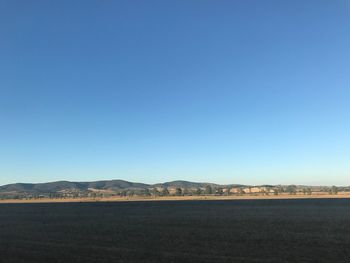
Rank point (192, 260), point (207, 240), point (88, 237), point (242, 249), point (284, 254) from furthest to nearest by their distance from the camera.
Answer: point (88, 237), point (207, 240), point (242, 249), point (284, 254), point (192, 260)

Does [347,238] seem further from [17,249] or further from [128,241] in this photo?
[17,249]

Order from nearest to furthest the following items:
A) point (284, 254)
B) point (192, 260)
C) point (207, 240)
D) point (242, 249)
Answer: point (192, 260) < point (284, 254) < point (242, 249) < point (207, 240)

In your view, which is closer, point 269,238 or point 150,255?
point 150,255

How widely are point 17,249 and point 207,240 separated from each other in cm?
2667

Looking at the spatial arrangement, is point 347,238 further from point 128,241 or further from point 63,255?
point 63,255

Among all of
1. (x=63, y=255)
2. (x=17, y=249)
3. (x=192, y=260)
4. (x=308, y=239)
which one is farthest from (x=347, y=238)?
(x=17, y=249)

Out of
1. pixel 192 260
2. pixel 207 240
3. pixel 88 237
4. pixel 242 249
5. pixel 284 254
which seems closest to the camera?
pixel 192 260

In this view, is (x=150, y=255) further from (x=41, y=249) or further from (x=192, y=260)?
(x=41, y=249)

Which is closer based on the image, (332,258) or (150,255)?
(332,258)

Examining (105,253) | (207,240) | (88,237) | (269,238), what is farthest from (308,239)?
(88,237)

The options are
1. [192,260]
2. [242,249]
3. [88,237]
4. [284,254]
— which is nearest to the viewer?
[192,260]

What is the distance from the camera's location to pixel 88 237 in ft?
234

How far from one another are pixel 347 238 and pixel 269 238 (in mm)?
11678

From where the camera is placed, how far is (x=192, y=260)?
45844 millimetres
